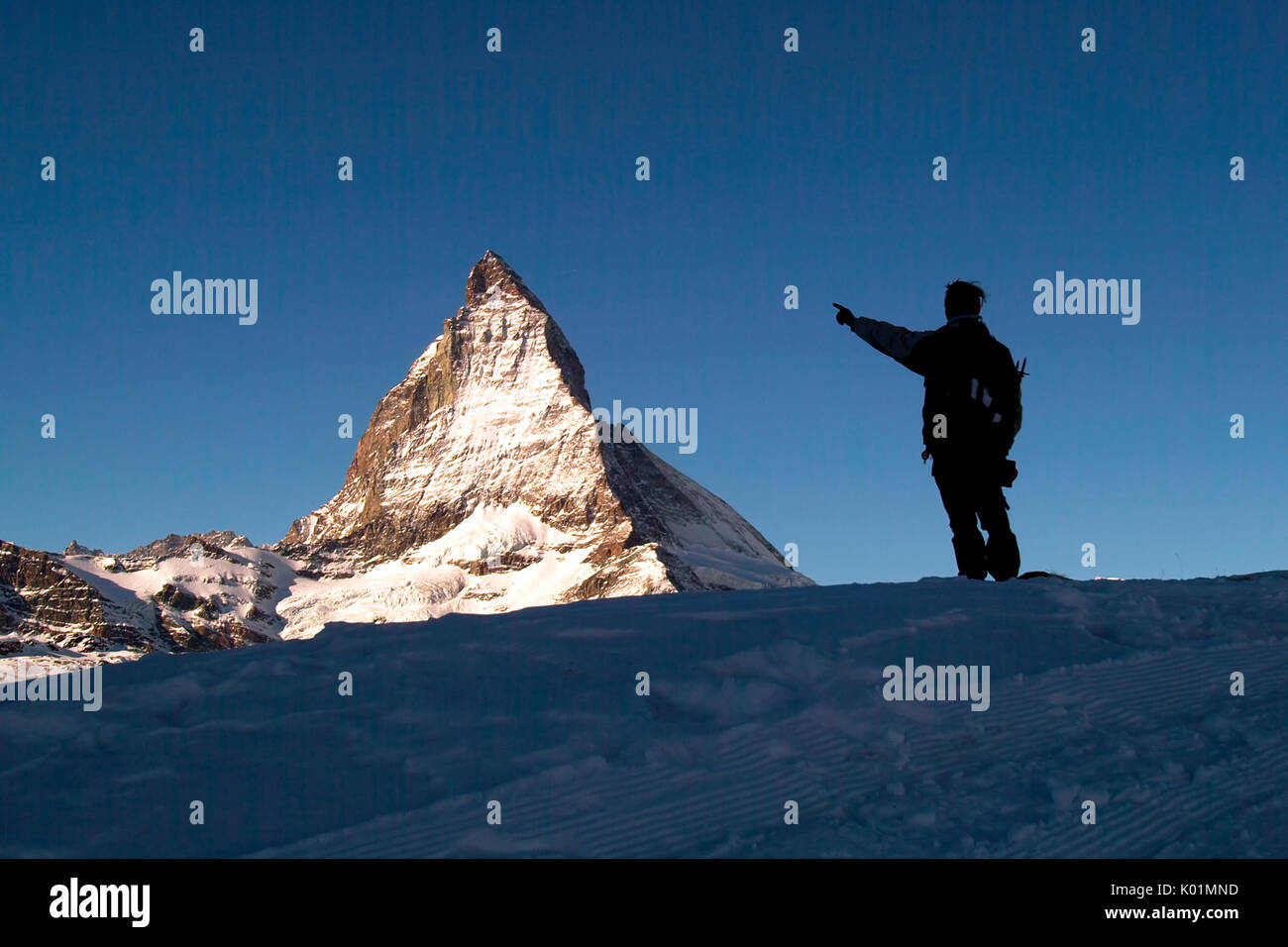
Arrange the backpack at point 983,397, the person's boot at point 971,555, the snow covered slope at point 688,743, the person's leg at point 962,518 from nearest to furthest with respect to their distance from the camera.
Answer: the snow covered slope at point 688,743 → the backpack at point 983,397 → the person's leg at point 962,518 → the person's boot at point 971,555

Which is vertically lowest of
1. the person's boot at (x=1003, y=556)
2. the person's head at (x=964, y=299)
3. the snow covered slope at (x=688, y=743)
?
the snow covered slope at (x=688, y=743)

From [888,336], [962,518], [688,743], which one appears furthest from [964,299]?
[688,743]

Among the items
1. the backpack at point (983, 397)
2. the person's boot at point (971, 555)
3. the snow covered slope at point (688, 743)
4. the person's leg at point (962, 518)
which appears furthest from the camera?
the person's boot at point (971, 555)

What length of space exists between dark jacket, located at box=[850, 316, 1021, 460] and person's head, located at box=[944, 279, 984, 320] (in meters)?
0.15

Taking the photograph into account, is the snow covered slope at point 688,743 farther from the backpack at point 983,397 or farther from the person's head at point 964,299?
the person's head at point 964,299

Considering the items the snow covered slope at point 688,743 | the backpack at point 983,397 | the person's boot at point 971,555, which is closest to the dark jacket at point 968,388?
the backpack at point 983,397

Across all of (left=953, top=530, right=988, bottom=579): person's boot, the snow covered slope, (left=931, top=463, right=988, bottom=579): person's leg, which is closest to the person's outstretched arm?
(left=931, top=463, right=988, bottom=579): person's leg

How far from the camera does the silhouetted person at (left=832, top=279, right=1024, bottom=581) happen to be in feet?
31.3

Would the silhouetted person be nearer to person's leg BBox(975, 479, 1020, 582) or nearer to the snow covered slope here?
person's leg BBox(975, 479, 1020, 582)

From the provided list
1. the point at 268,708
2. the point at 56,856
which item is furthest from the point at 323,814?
the point at 268,708

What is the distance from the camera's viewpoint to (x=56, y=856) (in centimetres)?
510

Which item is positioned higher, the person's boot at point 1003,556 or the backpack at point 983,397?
the backpack at point 983,397

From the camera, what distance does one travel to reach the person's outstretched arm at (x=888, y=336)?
9.82 m
